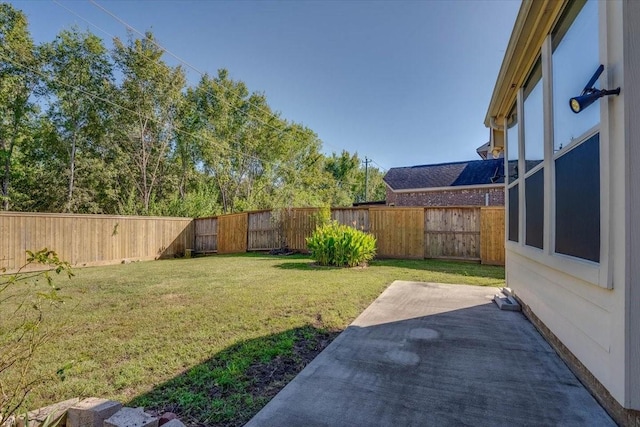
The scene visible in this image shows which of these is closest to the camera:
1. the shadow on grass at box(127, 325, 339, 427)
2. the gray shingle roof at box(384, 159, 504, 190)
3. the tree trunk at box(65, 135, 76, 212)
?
the shadow on grass at box(127, 325, 339, 427)

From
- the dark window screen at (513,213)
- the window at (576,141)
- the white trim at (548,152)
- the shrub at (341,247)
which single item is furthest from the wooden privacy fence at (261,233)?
the window at (576,141)

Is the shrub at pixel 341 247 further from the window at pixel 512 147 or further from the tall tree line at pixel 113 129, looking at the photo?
the tall tree line at pixel 113 129

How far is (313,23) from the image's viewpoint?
9.55 m

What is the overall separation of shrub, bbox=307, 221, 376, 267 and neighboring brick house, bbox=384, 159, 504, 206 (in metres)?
9.56

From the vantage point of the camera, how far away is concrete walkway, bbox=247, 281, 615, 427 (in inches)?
67.0

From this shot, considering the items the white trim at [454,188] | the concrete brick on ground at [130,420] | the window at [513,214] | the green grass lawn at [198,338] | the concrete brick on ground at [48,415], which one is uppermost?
the white trim at [454,188]

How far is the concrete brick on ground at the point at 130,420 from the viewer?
1.47 m

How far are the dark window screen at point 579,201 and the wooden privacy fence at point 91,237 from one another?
393 inches

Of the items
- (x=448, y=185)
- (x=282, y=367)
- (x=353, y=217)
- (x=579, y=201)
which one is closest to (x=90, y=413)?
(x=282, y=367)

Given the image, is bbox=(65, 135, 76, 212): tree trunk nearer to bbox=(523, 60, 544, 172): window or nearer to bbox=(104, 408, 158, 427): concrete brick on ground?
bbox=(104, 408, 158, 427): concrete brick on ground

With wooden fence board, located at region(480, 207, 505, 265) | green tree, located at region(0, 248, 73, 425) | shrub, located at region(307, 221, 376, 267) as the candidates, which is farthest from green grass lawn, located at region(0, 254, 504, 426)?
wooden fence board, located at region(480, 207, 505, 265)

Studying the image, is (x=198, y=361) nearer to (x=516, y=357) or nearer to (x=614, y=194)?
(x=516, y=357)

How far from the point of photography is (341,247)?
304 inches

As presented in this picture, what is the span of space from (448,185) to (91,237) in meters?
15.7
